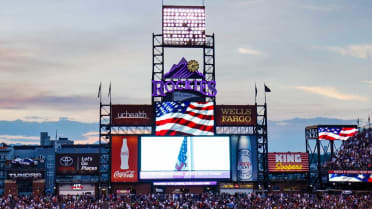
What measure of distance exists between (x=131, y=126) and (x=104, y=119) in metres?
3.15

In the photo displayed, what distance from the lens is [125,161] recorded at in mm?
54406

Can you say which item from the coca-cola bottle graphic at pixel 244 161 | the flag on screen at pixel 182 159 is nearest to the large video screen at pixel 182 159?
the flag on screen at pixel 182 159

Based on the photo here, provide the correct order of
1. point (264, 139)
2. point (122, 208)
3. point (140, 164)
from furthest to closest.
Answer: point (264, 139) → point (140, 164) → point (122, 208)

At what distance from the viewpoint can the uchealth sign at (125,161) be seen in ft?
178

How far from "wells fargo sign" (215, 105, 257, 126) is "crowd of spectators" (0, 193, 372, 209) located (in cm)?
828

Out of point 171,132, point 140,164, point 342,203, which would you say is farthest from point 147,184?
point 342,203

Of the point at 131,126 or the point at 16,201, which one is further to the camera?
the point at 131,126

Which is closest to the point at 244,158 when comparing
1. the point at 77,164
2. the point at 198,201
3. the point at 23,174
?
the point at 198,201

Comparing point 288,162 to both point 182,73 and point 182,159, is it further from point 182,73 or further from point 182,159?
point 182,73

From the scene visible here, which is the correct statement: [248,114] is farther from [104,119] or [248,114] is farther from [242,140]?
[104,119]

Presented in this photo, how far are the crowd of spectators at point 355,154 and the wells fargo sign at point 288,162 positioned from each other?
4.01 m

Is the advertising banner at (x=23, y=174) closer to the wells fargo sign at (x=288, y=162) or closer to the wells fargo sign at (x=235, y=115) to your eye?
the wells fargo sign at (x=235, y=115)

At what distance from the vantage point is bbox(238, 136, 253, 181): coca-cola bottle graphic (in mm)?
55312

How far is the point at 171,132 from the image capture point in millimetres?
55562
